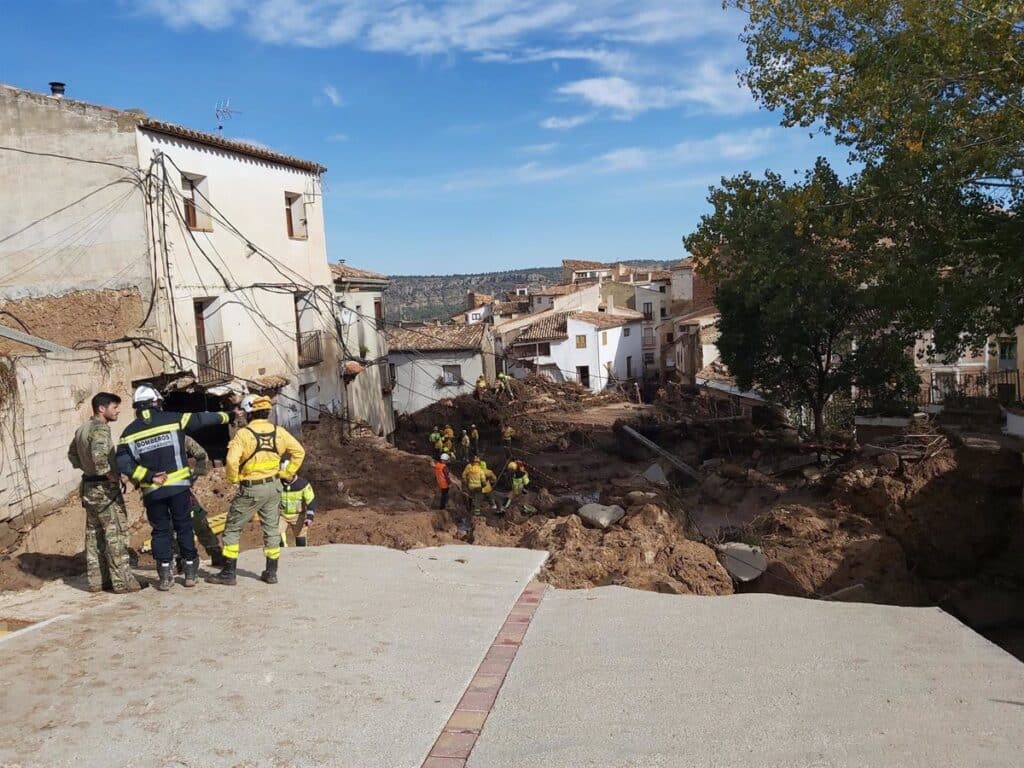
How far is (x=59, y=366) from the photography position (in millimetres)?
11516

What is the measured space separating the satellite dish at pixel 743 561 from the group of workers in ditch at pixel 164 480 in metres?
6.16

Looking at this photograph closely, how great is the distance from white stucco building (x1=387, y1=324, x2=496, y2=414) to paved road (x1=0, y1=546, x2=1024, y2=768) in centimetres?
2989

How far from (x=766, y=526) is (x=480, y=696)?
30.8ft

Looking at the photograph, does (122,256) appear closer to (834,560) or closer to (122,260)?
(122,260)

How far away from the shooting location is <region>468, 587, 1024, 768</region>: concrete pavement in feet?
14.2


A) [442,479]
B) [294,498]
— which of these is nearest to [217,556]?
[294,498]

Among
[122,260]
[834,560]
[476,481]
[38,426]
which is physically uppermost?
[122,260]

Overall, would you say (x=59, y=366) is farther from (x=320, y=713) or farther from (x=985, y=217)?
(x=985, y=217)

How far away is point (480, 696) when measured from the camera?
5.09 meters

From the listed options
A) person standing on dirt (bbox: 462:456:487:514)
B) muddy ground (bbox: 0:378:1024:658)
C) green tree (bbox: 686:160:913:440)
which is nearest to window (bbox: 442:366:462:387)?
muddy ground (bbox: 0:378:1024:658)

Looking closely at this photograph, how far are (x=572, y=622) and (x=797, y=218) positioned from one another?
10.4 m

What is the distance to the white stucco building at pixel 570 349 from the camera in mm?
46500

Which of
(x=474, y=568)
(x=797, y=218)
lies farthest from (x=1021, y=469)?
(x=474, y=568)

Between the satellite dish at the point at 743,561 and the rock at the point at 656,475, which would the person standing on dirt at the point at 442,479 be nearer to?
the satellite dish at the point at 743,561
